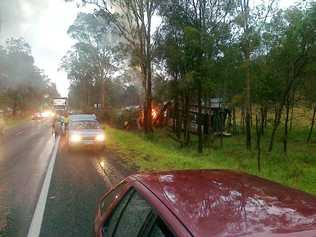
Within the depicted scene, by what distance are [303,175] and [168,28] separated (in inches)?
707

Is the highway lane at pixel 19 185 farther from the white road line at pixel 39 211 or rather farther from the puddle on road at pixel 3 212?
the white road line at pixel 39 211

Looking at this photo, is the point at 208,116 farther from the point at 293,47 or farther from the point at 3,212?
the point at 3,212

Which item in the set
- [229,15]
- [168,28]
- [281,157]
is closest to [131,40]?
[168,28]

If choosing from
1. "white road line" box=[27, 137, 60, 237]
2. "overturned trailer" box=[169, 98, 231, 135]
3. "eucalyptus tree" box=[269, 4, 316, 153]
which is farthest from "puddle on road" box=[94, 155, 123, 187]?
"overturned trailer" box=[169, 98, 231, 135]

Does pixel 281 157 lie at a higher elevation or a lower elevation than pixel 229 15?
lower

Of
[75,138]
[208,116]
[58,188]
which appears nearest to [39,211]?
[58,188]

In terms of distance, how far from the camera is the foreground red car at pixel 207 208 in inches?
89.1

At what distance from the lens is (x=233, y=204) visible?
268 centimetres

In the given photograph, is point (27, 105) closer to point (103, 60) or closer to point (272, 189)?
point (103, 60)

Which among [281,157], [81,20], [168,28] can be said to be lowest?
[281,157]

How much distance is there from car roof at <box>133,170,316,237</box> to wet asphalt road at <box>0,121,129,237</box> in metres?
4.20

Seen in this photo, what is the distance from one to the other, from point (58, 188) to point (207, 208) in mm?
→ 8833

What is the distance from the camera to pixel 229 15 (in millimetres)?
26484

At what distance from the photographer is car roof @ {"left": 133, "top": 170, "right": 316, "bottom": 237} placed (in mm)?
2232
